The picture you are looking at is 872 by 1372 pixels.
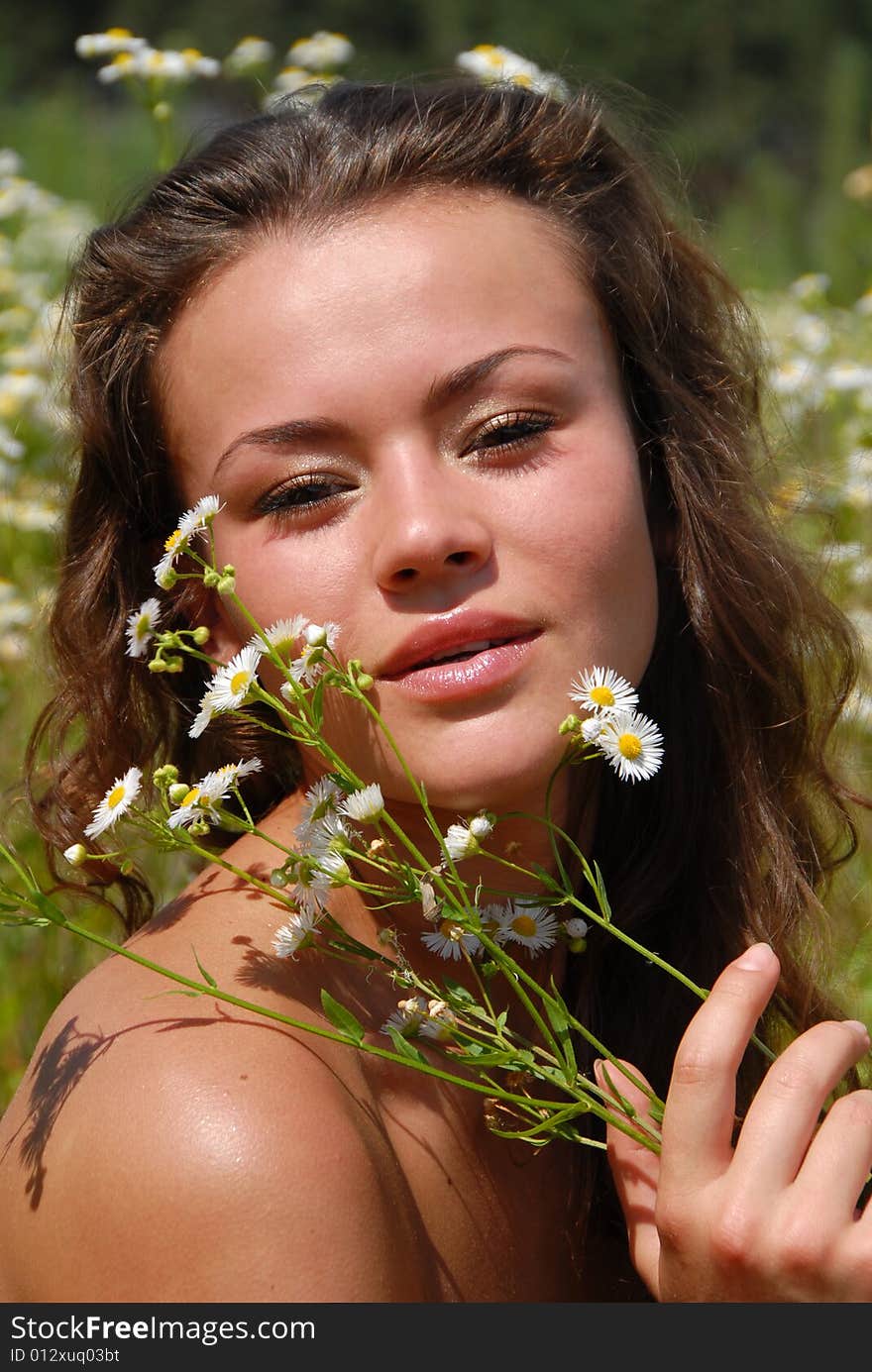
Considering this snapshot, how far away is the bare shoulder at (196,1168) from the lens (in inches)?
44.7

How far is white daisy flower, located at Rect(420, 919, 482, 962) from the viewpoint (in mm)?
1141

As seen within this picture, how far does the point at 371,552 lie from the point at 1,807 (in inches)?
41.9

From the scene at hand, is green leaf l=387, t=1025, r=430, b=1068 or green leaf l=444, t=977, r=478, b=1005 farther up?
green leaf l=444, t=977, r=478, b=1005

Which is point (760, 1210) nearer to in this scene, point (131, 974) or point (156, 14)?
→ point (131, 974)

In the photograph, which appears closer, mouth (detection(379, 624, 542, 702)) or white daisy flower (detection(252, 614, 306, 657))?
white daisy flower (detection(252, 614, 306, 657))

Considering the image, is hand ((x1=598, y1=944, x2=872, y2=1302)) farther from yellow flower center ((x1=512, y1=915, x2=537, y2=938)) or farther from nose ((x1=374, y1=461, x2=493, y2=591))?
nose ((x1=374, y1=461, x2=493, y2=591))

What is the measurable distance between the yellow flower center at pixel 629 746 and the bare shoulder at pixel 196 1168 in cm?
37

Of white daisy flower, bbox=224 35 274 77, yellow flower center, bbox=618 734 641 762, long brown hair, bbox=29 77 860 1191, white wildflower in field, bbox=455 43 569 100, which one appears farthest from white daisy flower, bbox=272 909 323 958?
white daisy flower, bbox=224 35 274 77

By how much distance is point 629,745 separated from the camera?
113cm

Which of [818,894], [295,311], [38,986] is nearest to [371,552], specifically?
[295,311]

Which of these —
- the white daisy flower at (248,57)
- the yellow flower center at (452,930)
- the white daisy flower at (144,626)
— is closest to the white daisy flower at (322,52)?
the white daisy flower at (248,57)

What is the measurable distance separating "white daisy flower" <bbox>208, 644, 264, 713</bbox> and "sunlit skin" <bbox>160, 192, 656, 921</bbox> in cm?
15

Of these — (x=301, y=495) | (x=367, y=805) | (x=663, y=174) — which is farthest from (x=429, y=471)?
(x=663, y=174)

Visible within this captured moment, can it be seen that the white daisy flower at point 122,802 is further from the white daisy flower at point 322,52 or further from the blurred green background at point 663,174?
the white daisy flower at point 322,52
